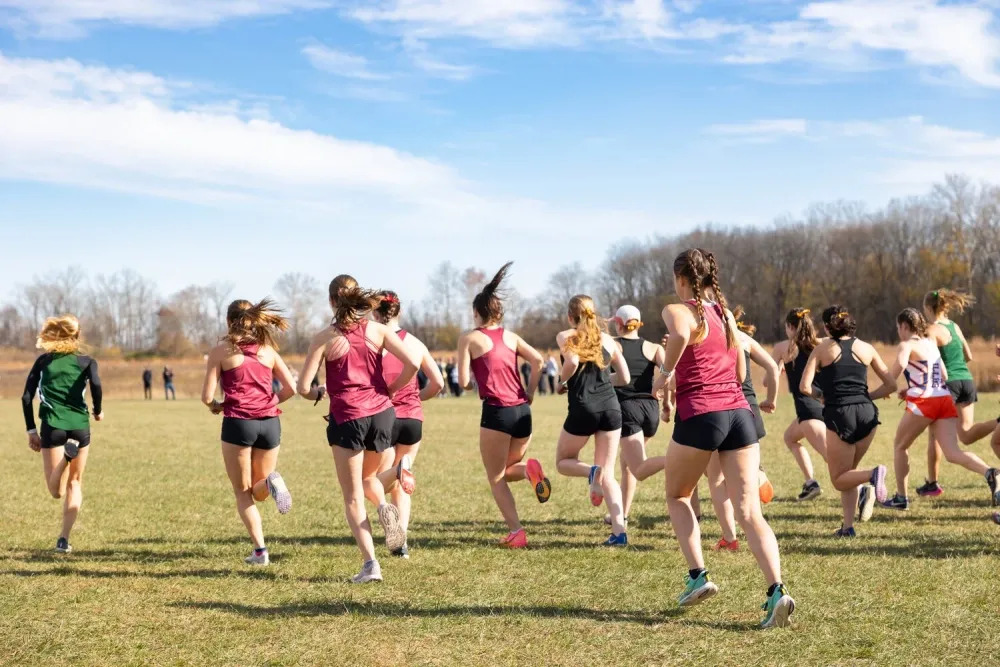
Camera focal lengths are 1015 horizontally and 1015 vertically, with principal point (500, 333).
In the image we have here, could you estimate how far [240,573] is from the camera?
771 cm

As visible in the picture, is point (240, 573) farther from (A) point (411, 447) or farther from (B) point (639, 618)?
(B) point (639, 618)

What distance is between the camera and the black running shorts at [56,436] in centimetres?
844

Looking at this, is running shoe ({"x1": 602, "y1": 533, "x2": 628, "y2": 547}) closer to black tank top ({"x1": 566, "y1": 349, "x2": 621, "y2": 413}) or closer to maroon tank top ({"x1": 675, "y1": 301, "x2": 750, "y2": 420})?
black tank top ({"x1": 566, "y1": 349, "x2": 621, "y2": 413})

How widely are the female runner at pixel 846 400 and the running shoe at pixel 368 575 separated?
3966 mm

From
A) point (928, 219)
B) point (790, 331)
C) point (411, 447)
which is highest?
point (928, 219)

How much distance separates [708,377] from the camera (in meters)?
5.85

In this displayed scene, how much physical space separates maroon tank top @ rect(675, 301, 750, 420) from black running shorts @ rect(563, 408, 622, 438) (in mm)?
2518

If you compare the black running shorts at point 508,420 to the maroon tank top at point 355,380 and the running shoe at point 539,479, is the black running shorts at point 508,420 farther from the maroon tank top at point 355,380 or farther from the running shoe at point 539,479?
the maroon tank top at point 355,380

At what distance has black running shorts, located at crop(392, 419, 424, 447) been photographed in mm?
8242

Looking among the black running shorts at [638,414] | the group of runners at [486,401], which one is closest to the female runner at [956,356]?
the group of runners at [486,401]

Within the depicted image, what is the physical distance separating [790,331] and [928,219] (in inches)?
3610

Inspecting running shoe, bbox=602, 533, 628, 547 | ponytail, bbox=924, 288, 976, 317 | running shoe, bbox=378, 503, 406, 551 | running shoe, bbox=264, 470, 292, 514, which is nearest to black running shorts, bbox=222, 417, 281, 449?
running shoe, bbox=264, 470, 292, 514

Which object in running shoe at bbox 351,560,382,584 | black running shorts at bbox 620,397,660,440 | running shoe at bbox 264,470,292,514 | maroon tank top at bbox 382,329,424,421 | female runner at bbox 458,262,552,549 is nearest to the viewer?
running shoe at bbox 351,560,382,584

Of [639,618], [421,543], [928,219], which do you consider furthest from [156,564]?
[928,219]
